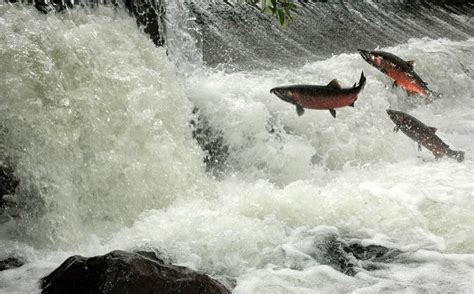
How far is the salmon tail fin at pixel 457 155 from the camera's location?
17.1ft

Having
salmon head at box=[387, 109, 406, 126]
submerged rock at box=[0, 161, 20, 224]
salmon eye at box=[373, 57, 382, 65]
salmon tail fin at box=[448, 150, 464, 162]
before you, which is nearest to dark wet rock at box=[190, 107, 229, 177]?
salmon head at box=[387, 109, 406, 126]

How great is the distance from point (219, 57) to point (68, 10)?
364 centimetres

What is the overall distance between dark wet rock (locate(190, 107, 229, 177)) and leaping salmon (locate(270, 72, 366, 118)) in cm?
172

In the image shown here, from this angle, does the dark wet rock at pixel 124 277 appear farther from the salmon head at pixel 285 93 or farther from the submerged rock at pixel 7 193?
the salmon head at pixel 285 93

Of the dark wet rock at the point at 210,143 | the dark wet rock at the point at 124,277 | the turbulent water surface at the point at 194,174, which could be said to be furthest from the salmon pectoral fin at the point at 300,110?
the dark wet rock at the point at 210,143

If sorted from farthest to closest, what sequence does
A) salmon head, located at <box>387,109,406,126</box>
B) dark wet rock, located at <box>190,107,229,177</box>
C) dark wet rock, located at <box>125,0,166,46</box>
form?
dark wet rock, located at <box>125,0,166,46</box> → dark wet rock, located at <box>190,107,229,177</box> → salmon head, located at <box>387,109,406,126</box>

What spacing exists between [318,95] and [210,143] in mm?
1920

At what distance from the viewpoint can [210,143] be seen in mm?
5438

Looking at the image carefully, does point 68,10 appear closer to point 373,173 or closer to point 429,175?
point 373,173

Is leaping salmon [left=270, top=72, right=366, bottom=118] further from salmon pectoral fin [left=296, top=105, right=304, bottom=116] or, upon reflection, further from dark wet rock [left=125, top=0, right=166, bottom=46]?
dark wet rock [left=125, top=0, right=166, bottom=46]

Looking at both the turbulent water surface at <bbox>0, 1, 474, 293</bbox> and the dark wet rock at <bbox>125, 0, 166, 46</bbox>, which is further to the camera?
the dark wet rock at <bbox>125, 0, 166, 46</bbox>

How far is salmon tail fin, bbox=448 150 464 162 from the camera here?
206 inches

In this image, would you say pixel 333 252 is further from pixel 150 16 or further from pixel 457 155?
pixel 150 16

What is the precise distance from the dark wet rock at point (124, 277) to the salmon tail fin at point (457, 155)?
327 centimetres
